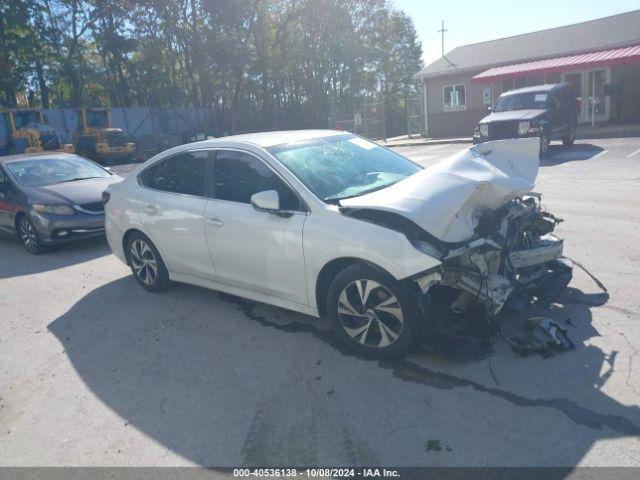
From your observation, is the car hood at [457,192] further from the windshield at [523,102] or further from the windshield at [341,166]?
the windshield at [523,102]

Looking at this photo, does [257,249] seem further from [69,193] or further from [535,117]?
[535,117]

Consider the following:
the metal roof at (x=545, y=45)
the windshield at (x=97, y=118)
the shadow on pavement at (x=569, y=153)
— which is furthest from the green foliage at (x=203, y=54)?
the shadow on pavement at (x=569, y=153)

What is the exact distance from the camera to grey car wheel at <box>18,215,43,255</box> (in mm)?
7918

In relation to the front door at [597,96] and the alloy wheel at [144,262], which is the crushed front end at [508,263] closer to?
the alloy wheel at [144,262]

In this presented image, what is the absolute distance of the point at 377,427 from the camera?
3074 mm

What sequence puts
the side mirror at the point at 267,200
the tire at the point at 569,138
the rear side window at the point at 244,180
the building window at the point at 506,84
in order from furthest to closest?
the building window at the point at 506,84
the tire at the point at 569,138
the rear side window at the point at 244,180
the side mirror at the point at 267,200

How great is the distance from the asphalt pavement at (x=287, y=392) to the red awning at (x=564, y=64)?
19.3 meters

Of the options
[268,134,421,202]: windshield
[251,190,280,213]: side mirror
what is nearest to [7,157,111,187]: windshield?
[268,134,421,202]: windshield

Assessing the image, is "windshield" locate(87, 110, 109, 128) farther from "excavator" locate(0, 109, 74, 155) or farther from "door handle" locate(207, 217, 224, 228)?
"door handle" locate(207, 217, 224, 228)

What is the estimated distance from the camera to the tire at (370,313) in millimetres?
3635

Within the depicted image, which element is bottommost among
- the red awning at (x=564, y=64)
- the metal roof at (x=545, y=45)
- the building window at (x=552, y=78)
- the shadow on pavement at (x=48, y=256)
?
the shadow on pavement at (x=48, y=256)

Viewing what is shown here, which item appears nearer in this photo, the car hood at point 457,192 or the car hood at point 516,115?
the car hood at point 457,192

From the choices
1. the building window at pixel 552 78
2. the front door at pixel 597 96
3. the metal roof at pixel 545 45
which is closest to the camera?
the metal roof at pixel 545 45

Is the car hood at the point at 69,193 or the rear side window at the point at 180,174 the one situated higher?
the rear side window at the point at 180,174
